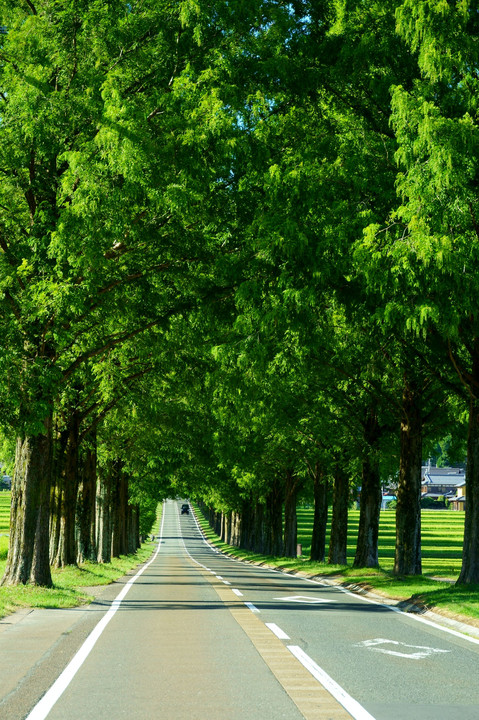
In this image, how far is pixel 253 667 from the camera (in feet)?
29.1

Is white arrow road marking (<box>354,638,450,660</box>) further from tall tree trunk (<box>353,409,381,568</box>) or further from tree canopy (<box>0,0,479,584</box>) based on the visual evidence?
tall tree trunk (<box>353,409,381,568</box>)

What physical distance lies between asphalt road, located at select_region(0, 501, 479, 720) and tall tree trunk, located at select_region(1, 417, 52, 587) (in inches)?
112

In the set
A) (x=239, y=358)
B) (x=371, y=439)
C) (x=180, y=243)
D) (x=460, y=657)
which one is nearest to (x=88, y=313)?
(x=180, y=243)

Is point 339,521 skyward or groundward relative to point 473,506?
groundward

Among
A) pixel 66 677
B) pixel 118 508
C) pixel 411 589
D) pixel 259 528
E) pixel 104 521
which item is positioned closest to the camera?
pixel 66 677

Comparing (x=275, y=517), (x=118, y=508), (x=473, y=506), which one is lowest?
(x=275, y=517)

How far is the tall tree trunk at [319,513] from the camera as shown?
36.9 metres

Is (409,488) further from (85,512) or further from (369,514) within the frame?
(85,512)

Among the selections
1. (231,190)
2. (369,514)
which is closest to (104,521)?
(369,514)

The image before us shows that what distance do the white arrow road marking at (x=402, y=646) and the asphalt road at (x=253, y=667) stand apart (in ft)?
0.05

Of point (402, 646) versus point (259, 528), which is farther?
point (259, 528)

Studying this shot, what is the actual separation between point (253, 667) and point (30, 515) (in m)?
10.2

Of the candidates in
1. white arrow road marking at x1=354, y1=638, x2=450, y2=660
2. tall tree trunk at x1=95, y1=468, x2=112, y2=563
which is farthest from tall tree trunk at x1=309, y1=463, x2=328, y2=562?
white arrow road marking at x1=354, y1=638, x2=450, y2=660

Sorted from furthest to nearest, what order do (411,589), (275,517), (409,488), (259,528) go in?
(259,528), (275,517), (409,488), (411,589)
